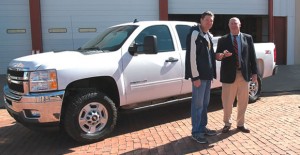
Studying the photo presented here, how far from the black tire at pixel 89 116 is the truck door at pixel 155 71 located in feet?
1.45

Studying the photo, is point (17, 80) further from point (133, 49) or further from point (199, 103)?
point (199, 103)

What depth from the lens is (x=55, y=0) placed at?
1407 centimetres

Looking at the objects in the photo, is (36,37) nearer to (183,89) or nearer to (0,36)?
(0,36)

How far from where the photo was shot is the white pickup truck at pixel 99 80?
5.27m

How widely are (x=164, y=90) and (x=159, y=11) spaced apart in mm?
8939

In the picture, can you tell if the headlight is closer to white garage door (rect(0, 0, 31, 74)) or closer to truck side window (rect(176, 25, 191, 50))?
truck side window (rect(176, 25, 191, 50))

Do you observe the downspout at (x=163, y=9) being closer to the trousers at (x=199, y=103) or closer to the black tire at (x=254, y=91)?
the black tire at (x=254, y=91)

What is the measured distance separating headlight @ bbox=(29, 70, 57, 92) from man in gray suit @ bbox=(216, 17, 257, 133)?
2428mm

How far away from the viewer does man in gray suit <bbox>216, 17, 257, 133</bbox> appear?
5.78m

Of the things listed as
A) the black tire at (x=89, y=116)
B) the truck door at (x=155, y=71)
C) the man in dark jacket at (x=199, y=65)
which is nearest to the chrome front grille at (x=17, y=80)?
the black tire at (x=89, y=116)

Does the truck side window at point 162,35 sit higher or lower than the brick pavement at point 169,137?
higher

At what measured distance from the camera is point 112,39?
6367 millimetres

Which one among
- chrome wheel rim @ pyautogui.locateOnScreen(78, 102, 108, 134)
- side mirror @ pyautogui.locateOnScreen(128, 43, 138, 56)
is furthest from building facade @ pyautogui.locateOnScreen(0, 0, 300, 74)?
chrome wheel rim @ pyautogui.locateOnScreen(78, 102, 108, 134)

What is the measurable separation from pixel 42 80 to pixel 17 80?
501mm
